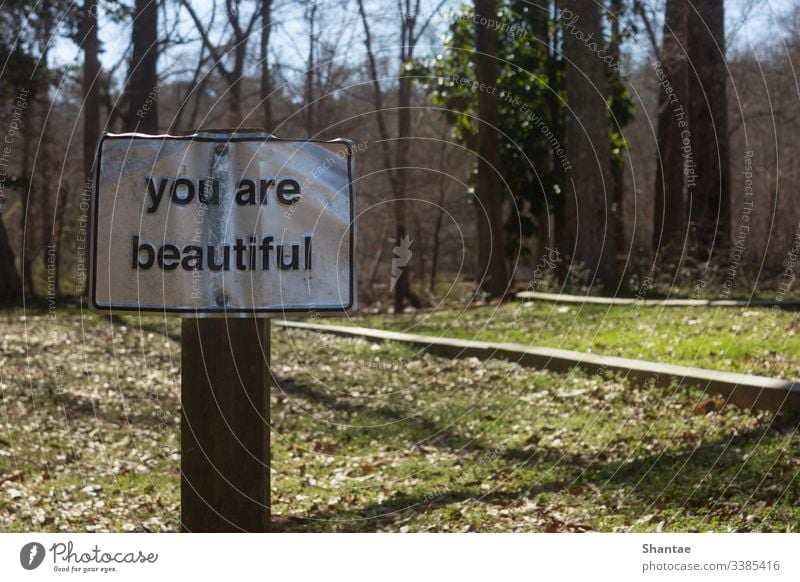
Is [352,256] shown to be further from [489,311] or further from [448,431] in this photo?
[489,311]

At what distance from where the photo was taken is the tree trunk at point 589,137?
15.7m

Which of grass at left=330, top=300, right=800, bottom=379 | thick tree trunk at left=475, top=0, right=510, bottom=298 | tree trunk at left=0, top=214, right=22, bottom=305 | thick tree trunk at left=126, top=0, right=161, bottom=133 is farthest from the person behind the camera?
tree trunk at left=0, top=214, right=22, bottom=305

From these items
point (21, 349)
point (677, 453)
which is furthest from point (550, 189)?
point (677, 453)

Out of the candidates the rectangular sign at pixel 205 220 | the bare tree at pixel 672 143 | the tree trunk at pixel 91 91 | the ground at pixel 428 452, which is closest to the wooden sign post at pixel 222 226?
the rectangular sign at pixel 205 220

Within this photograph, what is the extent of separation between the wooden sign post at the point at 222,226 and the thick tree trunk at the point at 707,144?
43.6ft

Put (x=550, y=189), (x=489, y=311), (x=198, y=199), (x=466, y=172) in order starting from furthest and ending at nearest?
(x=466, y=172) → (x=550, y=189) → (x=489, y=311) → (x=198, y=199)

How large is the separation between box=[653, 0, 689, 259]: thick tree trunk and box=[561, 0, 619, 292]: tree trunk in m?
2.09

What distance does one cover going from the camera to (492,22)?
59.2 feet

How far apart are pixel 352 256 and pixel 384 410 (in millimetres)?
5945

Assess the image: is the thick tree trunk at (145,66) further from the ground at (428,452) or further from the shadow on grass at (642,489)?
the shadow on grass at (642,489)

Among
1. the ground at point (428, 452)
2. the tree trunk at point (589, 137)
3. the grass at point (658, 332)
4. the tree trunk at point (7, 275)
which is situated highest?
the tree trunk at point (589, 137)

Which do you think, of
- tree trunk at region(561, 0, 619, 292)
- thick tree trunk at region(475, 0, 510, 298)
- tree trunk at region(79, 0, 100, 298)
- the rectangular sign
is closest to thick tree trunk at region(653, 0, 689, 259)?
tree trunk at region(561, 0, 619, 292)

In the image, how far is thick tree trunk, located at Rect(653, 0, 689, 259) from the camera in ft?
61.5

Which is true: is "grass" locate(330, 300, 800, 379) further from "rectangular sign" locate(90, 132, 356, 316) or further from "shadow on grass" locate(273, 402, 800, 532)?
"rectangular sign" locate(90, 132, 356, 316)
